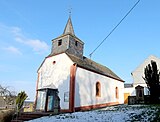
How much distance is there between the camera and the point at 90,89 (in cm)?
1880

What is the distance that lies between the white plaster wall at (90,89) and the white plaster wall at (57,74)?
1222mm

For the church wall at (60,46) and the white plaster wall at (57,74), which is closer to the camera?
the white plaster wall at (57,74)

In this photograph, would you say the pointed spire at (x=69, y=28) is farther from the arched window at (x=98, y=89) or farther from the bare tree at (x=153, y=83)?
the bare tree at (x=153, y=83)

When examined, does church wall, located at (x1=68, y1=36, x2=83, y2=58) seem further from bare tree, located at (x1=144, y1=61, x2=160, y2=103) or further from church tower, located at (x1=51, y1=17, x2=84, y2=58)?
bare tree, located at (x1=144, y1=61, x2=160, y2=103)

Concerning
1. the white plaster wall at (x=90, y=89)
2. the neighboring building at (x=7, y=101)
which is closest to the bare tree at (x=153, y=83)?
the white plaster wall at (x=90, y=89)

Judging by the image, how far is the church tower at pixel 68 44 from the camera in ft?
65.1

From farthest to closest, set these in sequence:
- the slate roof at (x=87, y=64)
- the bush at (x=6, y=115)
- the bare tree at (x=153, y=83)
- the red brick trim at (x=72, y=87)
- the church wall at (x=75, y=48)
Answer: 1. the church wall at (x=75, y=48)
2. the slate roof at (x=87, y=64)
3. the red brick trim at (x=72, y=87)
4. the bare tree at (x=153, y=83)
5. the bush at (x=6, y=115)

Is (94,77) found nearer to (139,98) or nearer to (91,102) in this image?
(91,102)

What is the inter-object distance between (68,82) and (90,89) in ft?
10.6

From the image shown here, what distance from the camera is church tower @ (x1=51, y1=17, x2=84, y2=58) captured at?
781 inches

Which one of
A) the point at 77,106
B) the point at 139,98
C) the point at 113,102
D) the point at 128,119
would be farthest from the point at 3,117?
the point at 113,102

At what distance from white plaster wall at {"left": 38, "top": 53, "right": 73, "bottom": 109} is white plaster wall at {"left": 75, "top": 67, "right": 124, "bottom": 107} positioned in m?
1.22

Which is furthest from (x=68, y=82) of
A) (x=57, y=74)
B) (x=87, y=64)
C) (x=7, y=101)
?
(x=7, y=101)

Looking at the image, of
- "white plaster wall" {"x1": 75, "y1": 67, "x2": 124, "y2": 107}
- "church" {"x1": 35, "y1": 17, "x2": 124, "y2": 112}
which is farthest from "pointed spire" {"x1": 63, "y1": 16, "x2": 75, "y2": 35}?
"white plaster wall" {"x1": 75, "y1": 67, "x2": 124, "y2": 107}
